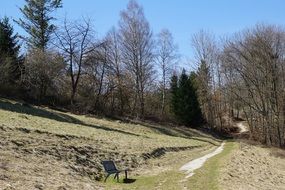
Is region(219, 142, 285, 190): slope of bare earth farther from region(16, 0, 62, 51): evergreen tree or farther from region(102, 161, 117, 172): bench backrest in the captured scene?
region(16, 0, 62, 51): evergreen tree

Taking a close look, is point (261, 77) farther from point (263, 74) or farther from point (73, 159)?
point (73, 159)

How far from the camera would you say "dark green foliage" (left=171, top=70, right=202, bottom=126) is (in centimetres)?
6475

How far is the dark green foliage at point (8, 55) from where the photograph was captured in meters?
48.0

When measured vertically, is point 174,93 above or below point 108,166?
above

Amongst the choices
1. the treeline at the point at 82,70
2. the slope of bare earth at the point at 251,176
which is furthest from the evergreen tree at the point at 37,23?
the slope of bare earth at the point at 251,176

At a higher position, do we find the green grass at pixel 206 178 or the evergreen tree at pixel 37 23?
the evergreen tree at pixel 37 23

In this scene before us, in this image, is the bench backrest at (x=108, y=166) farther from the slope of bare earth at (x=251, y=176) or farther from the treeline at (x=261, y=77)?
the treeline at (x=261, y=77)

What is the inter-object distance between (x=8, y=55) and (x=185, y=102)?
2581 centimetres

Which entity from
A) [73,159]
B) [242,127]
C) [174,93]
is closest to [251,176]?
[73,159]

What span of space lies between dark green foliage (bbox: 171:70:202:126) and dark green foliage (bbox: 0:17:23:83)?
23059 millimetres

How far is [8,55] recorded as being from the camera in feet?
170

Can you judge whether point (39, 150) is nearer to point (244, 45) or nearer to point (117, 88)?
point (244, 45)

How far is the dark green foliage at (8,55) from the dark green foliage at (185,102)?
23.1 m

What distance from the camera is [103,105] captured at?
60.7 metres
